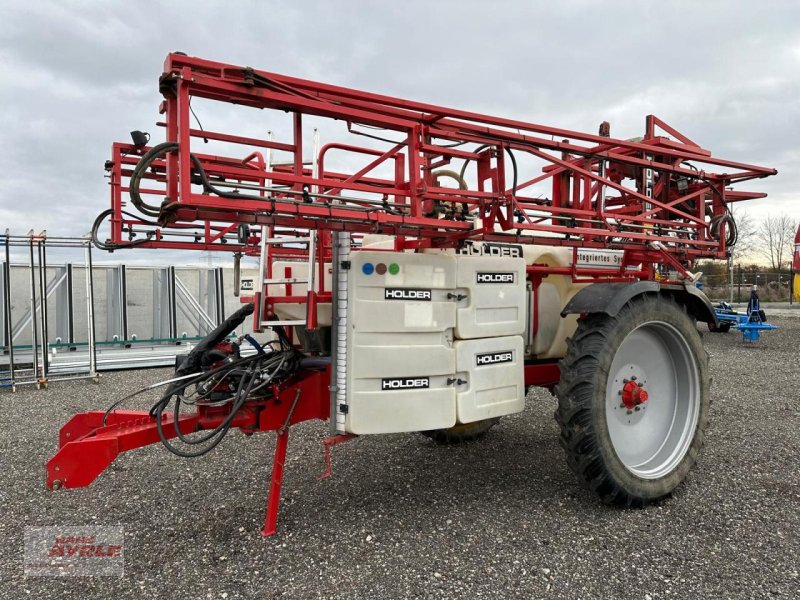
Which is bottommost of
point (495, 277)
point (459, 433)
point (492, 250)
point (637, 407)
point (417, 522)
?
point (417, 522)

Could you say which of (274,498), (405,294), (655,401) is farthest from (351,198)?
(655,401)

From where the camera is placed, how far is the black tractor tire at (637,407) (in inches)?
128

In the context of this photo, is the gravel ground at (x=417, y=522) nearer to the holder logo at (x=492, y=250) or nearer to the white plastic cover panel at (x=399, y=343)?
the white plastic cover panel at (x=399, y=343)

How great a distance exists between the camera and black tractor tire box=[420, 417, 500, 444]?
4691 millimetres

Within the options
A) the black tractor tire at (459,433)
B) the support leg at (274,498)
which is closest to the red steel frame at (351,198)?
the support leg at (274,498)

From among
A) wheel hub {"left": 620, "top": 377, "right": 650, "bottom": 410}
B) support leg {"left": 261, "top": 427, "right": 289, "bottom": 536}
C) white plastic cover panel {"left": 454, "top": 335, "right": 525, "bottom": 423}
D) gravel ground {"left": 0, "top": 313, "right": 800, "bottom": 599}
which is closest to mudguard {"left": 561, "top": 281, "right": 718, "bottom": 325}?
white plastic cover panel {"left": 454, "top": 335, "right": 525, "bottom": 423}

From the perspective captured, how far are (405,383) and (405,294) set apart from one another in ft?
1.53

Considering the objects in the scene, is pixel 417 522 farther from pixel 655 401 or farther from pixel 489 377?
pixel 655 401

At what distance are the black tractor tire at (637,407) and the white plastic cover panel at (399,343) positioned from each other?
747mm

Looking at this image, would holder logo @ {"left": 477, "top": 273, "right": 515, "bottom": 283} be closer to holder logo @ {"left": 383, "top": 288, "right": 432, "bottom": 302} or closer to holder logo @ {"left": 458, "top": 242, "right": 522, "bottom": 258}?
holder logo @ {"left": 458, "top": 242, "right": 522, "bottom": 258}

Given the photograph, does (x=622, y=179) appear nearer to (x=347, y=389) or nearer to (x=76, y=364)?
(x=347, y=389)

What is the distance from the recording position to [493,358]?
330 cm

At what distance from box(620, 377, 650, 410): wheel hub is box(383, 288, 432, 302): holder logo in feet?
5.06

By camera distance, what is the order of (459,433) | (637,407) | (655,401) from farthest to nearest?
(459,433) → (655,401) → (637,407)
